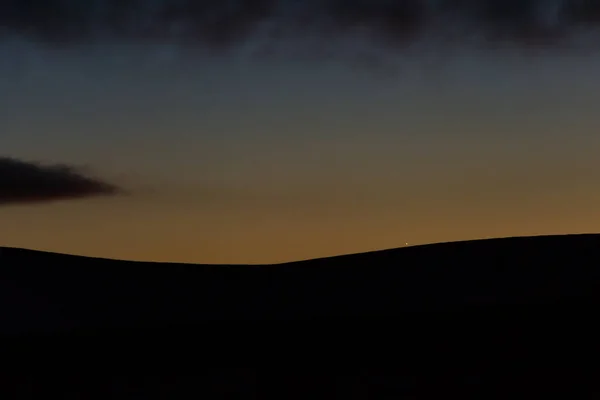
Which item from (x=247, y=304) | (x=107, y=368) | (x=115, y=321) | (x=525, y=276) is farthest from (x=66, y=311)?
(x=525, y=276)

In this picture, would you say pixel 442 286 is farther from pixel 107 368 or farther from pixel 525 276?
pixel 107 368

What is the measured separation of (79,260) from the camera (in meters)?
20.3

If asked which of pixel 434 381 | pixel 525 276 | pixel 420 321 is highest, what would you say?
pixel 525 276

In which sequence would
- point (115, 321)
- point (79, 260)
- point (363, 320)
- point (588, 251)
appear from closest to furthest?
point (363, 320), point (115, 321), point (588, 251), point (79, 260)

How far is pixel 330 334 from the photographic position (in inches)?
533

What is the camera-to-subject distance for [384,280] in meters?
18.3

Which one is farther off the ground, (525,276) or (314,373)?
(525,276)

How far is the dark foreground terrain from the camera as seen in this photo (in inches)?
484

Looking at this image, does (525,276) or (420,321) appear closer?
(420,321)

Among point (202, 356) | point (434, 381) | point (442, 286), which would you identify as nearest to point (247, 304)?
point (442, 286)

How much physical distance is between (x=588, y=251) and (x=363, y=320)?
5.97m

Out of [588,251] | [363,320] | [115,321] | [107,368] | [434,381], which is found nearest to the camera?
[434,381]

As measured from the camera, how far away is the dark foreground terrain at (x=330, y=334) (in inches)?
484

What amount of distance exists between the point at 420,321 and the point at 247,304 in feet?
15.2
